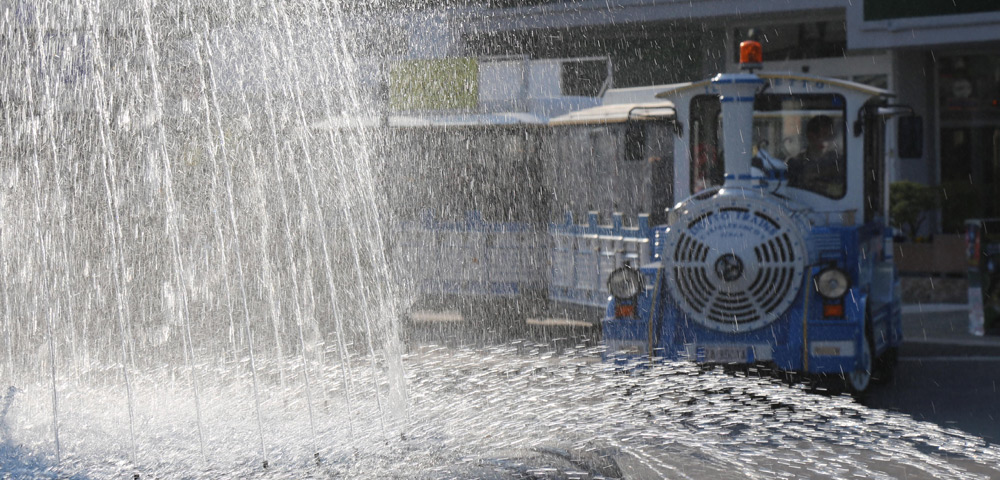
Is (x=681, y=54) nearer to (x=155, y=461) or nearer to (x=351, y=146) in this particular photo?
(x=351, y=146)

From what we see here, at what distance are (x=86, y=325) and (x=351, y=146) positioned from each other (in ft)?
20.4

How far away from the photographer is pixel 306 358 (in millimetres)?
8398

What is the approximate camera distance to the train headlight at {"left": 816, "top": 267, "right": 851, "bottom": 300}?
7.13 metres

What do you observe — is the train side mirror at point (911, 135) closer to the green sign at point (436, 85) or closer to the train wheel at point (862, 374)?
the train wheel at point (862, 374)

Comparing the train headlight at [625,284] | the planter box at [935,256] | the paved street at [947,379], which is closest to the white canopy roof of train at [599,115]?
the planter box at [935,256]

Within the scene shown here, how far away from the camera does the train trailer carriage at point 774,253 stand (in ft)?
23.6

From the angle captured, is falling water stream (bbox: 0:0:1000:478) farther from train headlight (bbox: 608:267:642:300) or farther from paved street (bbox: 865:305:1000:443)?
train headlight (bbox: 608:267:642:300)

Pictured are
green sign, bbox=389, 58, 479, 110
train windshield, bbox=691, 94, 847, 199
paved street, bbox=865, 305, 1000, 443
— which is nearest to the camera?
paved street, bbox=865, 305, 1000, 443

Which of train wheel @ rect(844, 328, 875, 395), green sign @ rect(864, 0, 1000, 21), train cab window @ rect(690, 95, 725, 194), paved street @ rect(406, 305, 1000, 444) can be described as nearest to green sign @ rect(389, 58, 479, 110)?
paved street @ rect(406, 305, 1000, 444)

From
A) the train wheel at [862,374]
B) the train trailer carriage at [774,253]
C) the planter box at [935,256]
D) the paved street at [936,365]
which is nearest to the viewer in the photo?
the paved street at [936,365]

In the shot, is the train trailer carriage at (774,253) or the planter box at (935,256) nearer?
the train trailer carriage at (774,253)

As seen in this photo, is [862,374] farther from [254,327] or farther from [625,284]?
[254,327]

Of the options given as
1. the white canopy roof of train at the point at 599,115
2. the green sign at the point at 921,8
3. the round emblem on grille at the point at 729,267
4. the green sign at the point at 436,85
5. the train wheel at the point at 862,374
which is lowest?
the train wheel at the point at 862,374

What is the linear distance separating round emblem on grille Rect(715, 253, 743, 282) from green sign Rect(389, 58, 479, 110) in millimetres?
8167
